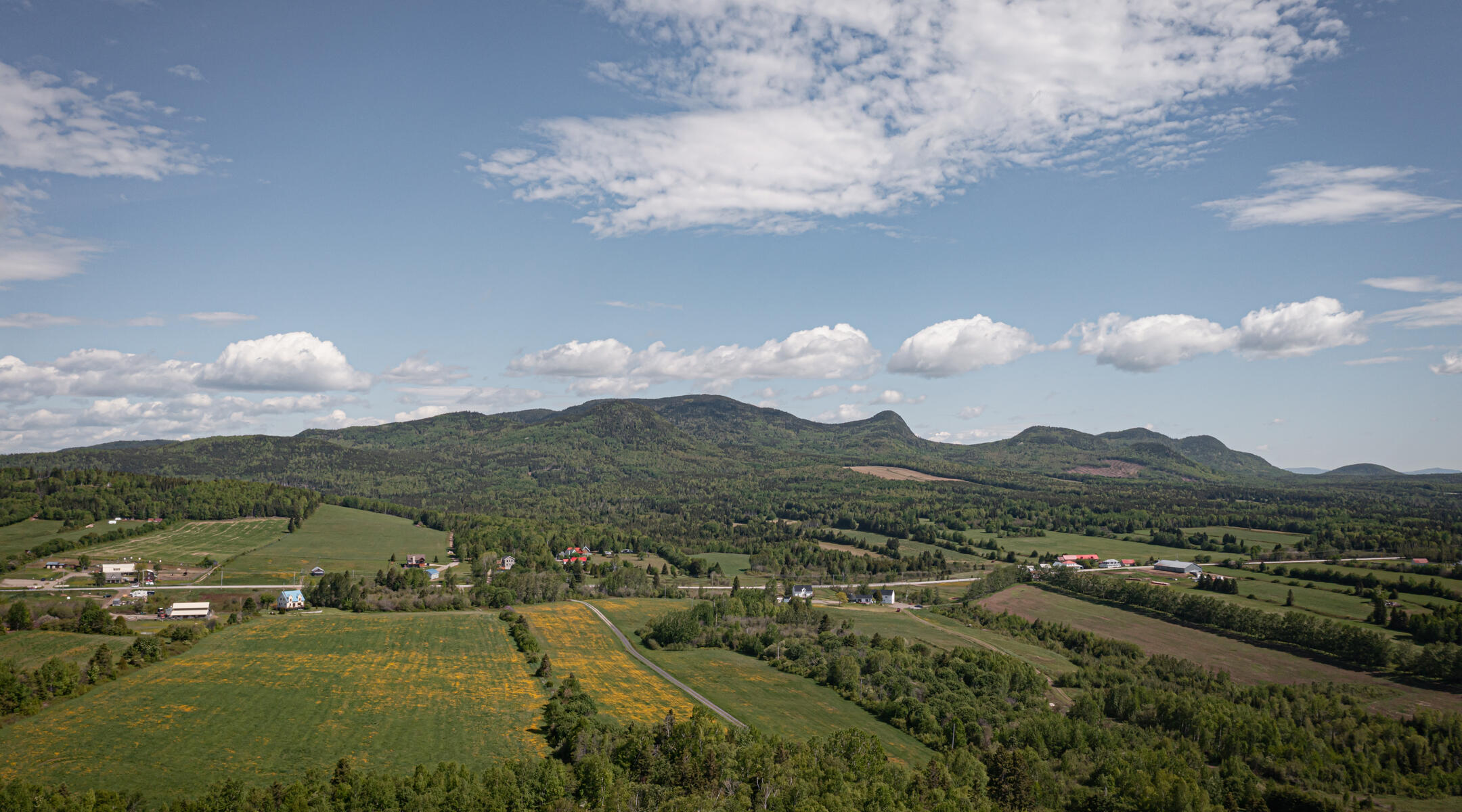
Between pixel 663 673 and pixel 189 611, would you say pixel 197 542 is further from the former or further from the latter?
pixel 663 673

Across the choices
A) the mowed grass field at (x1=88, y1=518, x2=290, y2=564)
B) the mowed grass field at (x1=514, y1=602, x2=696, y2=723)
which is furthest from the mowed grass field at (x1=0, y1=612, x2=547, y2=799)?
the mowed grass field at (x1=88, y1=518, x2=290, y2=564)

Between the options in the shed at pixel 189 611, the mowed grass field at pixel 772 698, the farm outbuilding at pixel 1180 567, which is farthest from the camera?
the farm outbuilding at pixel 1180 567

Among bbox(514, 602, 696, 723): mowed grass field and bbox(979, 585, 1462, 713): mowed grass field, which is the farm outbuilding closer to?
bbox(979, 585, 1462, 713): mowed grass field

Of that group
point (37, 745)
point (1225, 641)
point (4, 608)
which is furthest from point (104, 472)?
point (1225, 641)

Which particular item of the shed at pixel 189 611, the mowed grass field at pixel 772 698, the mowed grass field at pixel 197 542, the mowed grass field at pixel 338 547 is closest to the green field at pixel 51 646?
the shed at pixel 189 611

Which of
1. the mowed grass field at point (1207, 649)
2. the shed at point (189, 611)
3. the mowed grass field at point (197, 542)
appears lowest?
the mowed grass field at point (1207, 649)

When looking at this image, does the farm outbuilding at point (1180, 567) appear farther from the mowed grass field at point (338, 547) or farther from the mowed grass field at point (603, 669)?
A: the mowed grass field at point (338, 547)
